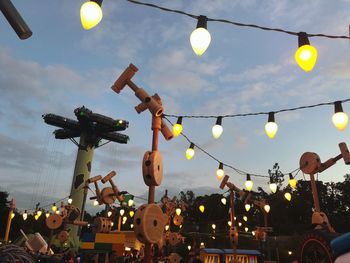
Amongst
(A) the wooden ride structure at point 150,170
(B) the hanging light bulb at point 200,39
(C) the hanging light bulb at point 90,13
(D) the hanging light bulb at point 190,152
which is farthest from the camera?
(D) the hanging light bulb at point 190,152

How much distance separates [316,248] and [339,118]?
3121mm

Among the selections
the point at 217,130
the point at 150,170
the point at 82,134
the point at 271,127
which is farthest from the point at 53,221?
the point at 82,134

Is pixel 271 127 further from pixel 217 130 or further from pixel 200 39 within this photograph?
pixel 200 39

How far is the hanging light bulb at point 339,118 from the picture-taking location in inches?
261

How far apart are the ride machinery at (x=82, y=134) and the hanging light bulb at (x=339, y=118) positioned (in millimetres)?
29069

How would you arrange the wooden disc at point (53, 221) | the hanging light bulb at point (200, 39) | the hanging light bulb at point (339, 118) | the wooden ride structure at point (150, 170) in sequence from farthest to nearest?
1. the wooden disc at point (53, 221)
2. the hanging light bulb at point (339, 118)
3. the wooden ride structure at point (150, 170)
4. the hanging light bulb at point (200, 39)

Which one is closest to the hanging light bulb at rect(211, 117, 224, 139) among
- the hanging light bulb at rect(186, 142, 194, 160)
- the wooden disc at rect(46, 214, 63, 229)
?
the hanging light bulb at rect(186, 142, 194, 160)

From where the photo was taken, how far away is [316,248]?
4.69m

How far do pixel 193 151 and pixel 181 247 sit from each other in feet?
77.8

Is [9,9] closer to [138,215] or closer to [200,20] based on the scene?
[200,20]

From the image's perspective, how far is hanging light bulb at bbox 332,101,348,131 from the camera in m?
6.64

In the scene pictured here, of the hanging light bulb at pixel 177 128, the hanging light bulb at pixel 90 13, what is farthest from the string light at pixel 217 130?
the hanging light bulb at pixel 90 13

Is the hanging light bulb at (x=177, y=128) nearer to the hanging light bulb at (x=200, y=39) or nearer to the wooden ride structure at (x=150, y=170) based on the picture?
the wooden ride structure at (x=150, y=170)

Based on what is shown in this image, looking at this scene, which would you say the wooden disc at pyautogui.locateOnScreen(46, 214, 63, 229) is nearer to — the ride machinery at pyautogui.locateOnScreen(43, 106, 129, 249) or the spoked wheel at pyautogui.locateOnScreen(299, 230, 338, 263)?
the spoked wheel at pyautogui.locateOnScreen(299, 230, 338, 263)
